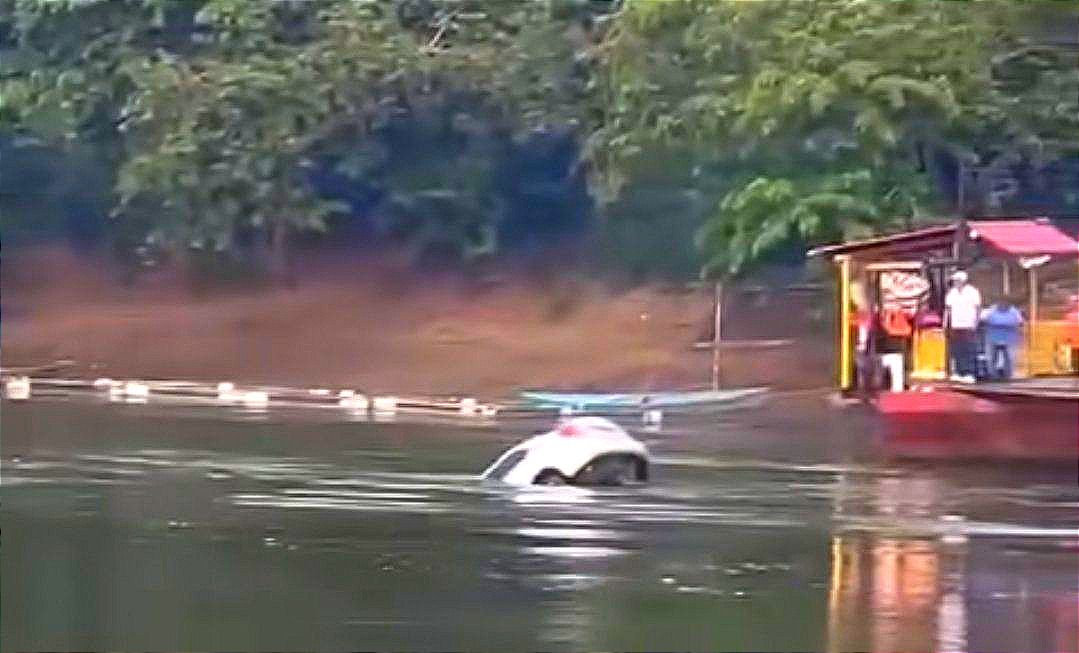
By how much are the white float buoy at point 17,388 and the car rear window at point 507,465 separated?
8.73 ft

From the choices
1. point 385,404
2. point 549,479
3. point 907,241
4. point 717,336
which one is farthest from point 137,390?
point 907,241

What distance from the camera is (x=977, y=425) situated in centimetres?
1091

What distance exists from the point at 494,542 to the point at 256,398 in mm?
3199

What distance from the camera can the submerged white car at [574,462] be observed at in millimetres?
10484

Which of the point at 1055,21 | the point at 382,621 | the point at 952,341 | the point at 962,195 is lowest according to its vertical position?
the point at 382,621

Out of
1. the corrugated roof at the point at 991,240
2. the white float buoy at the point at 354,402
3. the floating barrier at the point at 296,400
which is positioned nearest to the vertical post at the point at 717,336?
the floating barrier at the point at 296,400

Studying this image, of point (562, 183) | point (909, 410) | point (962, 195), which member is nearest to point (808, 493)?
point (909, 410)

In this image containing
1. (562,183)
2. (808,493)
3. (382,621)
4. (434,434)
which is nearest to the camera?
(382,621)

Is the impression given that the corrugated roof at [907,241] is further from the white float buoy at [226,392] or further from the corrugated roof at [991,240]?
the white float buoy at [226,392]

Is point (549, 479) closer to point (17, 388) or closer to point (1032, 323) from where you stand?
point (1032, 323)

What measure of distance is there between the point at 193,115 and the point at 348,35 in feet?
3.12

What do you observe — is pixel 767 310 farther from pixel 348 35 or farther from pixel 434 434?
pixel 348 35

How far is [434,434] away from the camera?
11.1 metres

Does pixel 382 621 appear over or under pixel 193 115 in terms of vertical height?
under
